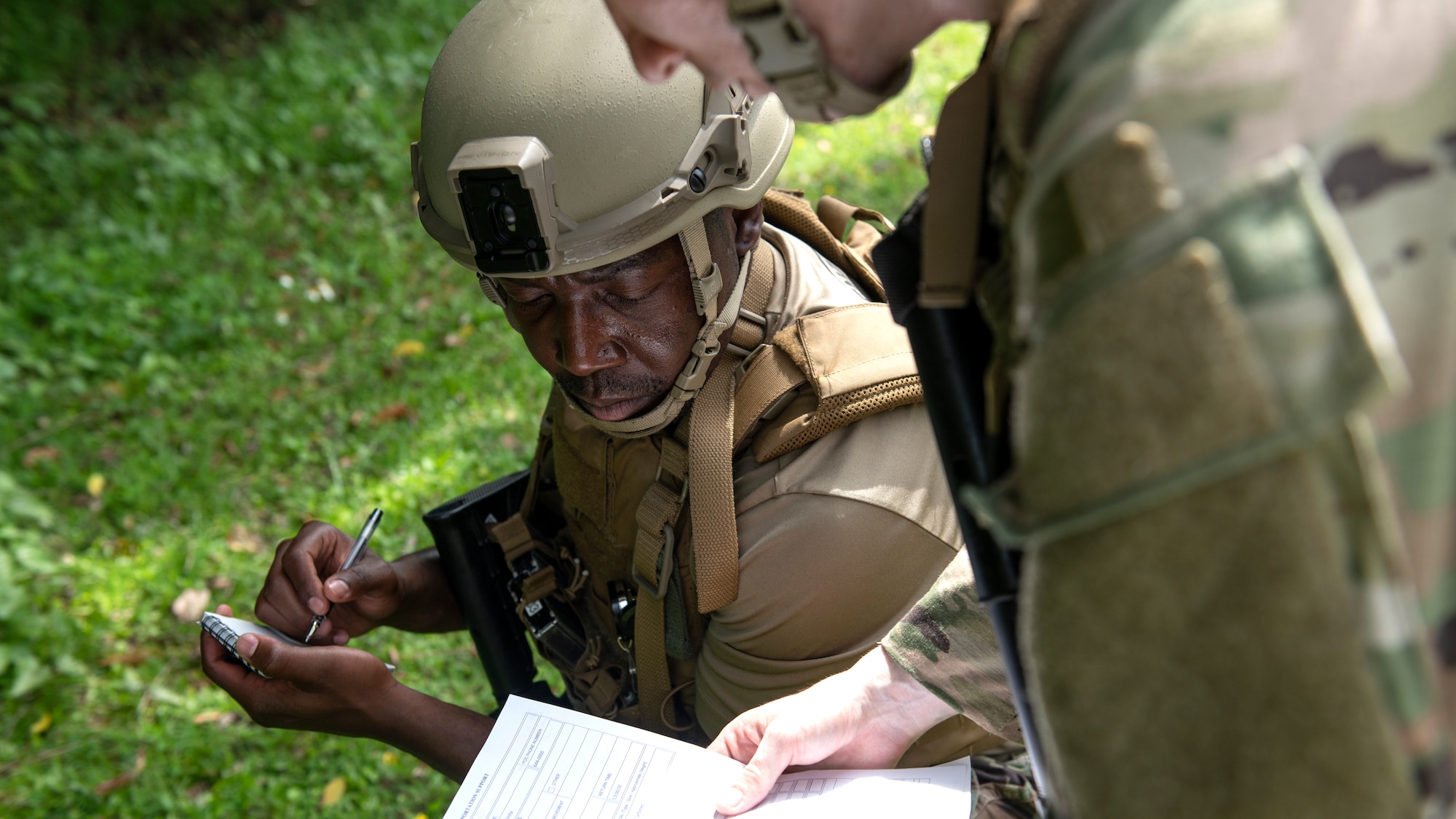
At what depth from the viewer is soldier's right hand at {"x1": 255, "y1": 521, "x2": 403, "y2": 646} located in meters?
2.30

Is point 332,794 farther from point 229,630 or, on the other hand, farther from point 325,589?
point 229,630

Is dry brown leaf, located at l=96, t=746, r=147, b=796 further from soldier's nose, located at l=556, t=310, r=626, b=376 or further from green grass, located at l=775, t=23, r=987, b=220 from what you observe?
green grass, located at l=775, t=23, r=987, b=220

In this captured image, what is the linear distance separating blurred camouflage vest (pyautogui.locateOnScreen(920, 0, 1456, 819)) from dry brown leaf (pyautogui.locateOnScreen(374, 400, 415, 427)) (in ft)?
12.2

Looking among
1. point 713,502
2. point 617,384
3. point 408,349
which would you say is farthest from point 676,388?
point 408,349

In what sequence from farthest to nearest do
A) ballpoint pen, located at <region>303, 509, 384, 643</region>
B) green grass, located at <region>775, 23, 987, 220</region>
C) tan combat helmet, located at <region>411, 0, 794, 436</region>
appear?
green grass, located at <region>775, 23, 987, 220</region> < ballpoint pen, located at <region>303, 509, 384, 643</region> < tan combat helmet, located at <region>411, 0, 794, 436</region>

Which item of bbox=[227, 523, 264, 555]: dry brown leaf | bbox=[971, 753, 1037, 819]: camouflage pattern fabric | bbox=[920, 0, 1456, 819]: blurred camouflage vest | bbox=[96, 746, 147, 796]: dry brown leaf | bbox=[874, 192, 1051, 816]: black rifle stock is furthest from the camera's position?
bbox=[227, 523, 264, 555]: dry brown leaf

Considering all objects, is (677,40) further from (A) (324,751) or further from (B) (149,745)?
(B) (149,745)

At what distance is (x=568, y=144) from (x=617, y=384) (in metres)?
0.49

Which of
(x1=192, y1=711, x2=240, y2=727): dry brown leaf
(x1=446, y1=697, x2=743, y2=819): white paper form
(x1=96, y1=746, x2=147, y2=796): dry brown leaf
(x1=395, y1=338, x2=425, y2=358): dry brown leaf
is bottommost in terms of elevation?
(x1=192, y1=711, x2=240, y2=727): dry brown leaf

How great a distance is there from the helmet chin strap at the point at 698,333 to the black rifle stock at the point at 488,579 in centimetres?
47

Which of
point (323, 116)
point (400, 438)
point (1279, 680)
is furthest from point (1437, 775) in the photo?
point (323, 116)

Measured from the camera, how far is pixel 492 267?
6.35 ft

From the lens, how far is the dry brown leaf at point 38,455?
4090 mm

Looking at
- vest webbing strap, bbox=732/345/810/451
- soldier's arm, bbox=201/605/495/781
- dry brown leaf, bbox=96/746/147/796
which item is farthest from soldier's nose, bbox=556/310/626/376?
dry brown leaf, bbox=96/746/147/796
